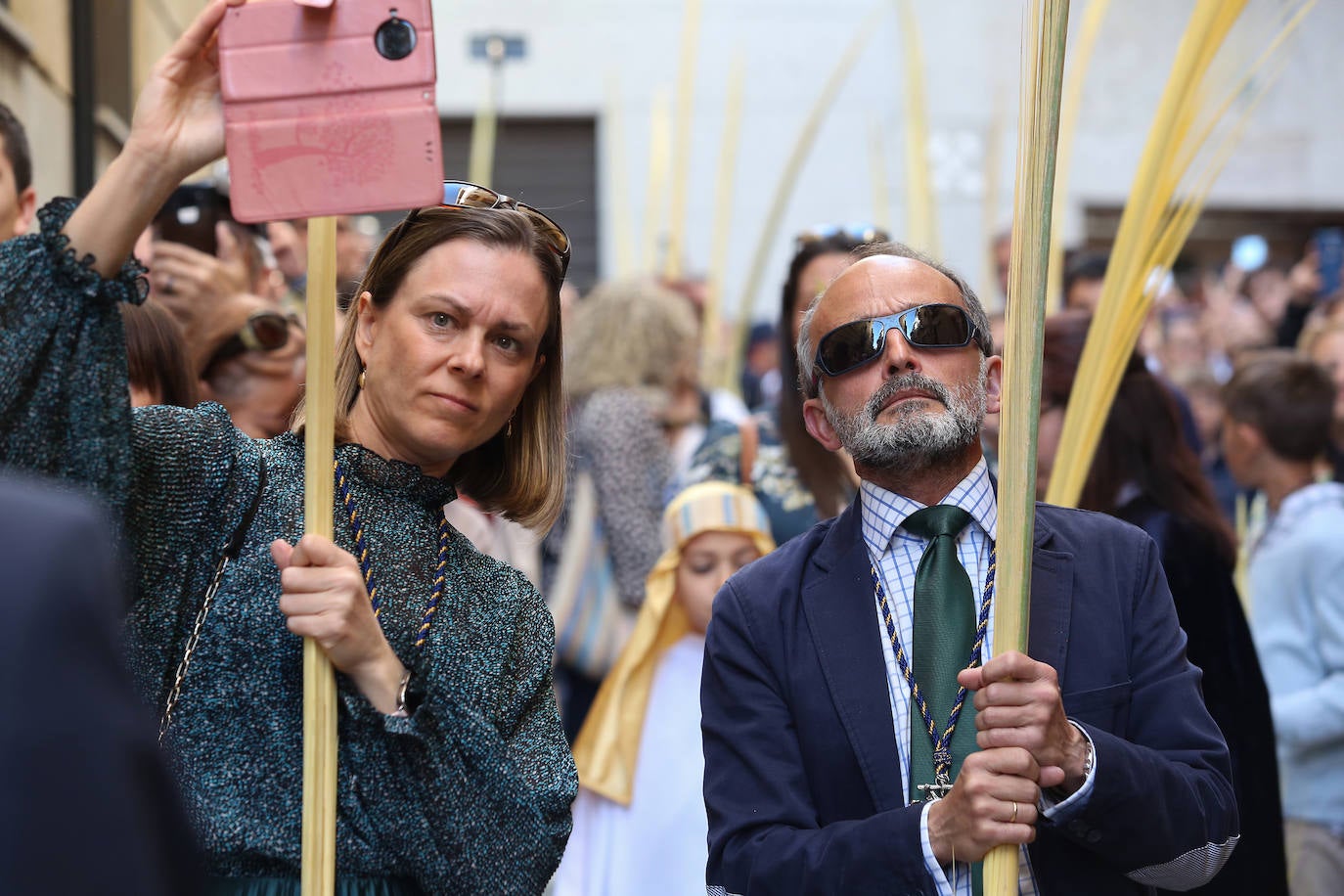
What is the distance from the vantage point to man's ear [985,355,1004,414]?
7.27 ft

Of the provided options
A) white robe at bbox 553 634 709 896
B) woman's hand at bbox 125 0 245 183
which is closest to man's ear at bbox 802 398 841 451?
woman's hand at bbox 125 0 245 183

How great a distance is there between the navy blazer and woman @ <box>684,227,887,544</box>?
4.13 ft

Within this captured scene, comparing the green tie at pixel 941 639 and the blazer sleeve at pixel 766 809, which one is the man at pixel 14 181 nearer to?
the blazer sleeve at pixel 766 809

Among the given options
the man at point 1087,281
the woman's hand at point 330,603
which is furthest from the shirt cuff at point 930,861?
the man at point 1087,281

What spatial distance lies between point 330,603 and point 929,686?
0.76 meters

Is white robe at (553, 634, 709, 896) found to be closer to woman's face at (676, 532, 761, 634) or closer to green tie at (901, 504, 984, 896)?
woman's face at (676, 532, 761, 634)

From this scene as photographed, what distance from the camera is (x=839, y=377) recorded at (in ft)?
7.04

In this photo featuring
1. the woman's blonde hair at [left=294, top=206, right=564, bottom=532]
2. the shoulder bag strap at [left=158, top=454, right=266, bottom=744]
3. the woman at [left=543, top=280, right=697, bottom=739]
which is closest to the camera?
the shoulder bag strap at [left=158, top=454, right=266, bottom=744]

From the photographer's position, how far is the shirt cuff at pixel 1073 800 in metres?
1.78

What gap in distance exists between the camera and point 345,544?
196cm

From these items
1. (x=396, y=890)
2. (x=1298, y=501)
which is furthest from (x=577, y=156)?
(x=396, y=890)

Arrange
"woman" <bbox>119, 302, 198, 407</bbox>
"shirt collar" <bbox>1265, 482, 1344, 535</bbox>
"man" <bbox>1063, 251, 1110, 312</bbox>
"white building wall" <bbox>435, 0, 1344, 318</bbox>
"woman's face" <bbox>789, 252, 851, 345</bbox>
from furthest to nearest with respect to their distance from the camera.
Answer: "white building wall" <bbox>435, 0, 1344, 318</bbox>, "man" <bbox>1063, 251, 1110, 312</bbox>, "shirt collar" <bbox>1265, 482, 1344, 535</bbox>, "woman's face" <bbox>789, 252, 851, 345</bbox>, "woman" <bbox>119, 302, 198, 407</bbox>

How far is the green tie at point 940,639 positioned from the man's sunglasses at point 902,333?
24 cm

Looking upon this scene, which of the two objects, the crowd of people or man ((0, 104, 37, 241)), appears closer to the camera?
the crowd of people
